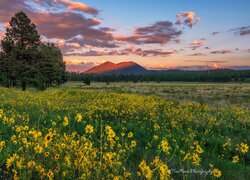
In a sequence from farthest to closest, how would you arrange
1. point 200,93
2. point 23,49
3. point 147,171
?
point 200,93, point 23,49, point 147,171

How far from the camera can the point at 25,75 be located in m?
39.7

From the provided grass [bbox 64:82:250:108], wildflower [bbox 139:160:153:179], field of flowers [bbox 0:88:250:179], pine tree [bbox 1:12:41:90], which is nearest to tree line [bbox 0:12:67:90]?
pine tree [bbox 1:12:41:90]

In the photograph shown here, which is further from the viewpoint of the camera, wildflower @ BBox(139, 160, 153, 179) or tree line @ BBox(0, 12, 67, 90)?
tree line @ BBox(0, 12, 67, 90)

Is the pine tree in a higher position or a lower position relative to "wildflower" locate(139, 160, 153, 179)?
higher

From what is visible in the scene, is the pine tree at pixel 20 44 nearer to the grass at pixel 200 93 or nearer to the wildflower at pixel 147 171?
the grass at pixel 200 93

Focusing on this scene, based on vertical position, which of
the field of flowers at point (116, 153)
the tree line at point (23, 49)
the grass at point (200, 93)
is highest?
the tree line at point (23, 49)

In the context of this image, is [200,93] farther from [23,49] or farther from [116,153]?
[116,153]

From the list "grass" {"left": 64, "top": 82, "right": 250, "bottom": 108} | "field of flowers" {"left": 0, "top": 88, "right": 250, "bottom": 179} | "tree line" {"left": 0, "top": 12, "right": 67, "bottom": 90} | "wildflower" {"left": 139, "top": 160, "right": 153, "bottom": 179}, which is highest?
"tree line" {"left": 0, "top": 12, "right": 67, "bottom": 90}

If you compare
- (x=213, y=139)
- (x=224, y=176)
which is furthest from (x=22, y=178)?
(x=213, y=139)

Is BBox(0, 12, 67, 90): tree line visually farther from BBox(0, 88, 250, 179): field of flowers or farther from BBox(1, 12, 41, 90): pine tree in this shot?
BBox(0, 88, 250, 179): field of flowers

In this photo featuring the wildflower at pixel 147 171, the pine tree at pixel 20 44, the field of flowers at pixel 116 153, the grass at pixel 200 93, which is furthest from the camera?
the pine tree at pixel 20 44

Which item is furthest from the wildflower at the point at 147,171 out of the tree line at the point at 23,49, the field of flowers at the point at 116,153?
the tree line at the point at 23,49

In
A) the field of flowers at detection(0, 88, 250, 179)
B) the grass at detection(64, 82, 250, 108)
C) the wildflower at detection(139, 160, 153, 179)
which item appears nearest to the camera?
the wildflower at detection(139, 160, 153, 179)

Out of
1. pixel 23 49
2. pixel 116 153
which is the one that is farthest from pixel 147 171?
pixel 23 49
